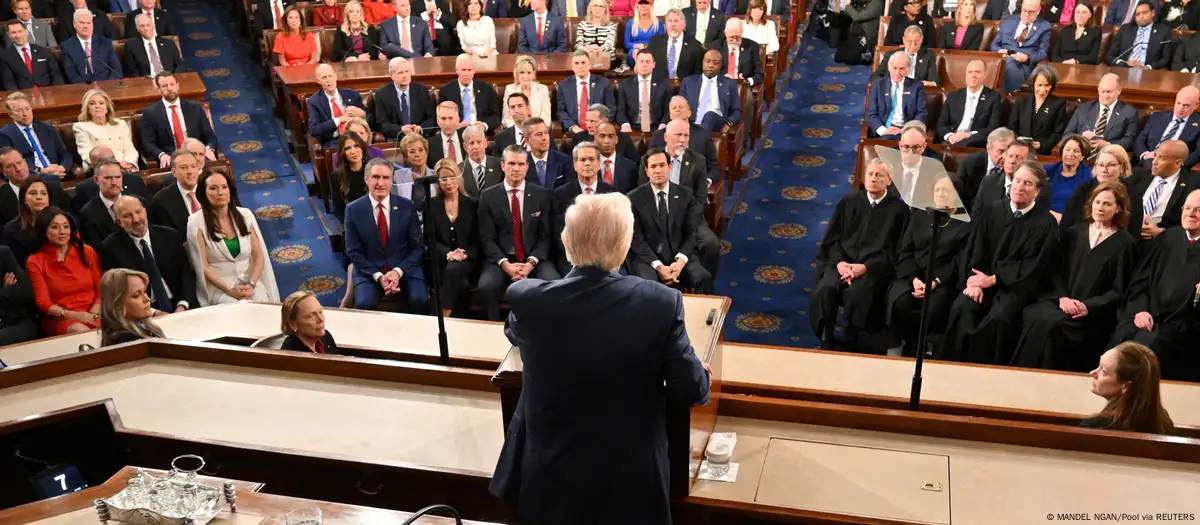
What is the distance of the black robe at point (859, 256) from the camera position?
506 centimetres

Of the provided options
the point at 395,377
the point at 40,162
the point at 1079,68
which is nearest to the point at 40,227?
the point at 40,162

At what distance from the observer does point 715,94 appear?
23.3 ft

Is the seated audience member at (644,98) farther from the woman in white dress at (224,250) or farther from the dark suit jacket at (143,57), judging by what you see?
the dark suit jacket at (143,57)

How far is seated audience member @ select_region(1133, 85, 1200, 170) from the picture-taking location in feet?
19.5

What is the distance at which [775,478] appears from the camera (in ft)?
8.77

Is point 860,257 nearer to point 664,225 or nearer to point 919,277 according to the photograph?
point 919,277

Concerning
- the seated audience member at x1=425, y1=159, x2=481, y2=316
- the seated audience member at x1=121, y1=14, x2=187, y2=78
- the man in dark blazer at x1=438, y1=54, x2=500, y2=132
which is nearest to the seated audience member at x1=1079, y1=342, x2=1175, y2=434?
the seated audience member at x1=425, y1=159, x2=481, y2=316

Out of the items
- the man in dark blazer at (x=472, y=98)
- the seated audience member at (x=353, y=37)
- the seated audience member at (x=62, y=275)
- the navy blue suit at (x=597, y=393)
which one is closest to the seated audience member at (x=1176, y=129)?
the man in dark blazer at (x=472, y=98)

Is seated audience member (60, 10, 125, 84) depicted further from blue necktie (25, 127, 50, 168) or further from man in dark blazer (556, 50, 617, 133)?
man in dark blazer (556, 50, 617, 133)

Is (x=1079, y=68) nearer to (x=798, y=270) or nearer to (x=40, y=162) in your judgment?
(x=798, y=270)

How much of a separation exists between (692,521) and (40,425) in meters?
1.90

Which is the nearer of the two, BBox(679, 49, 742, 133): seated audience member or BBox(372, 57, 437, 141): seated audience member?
BBox(372, 57, 437, 141): seated audience member

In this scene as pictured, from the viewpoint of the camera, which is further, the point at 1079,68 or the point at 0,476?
the point at 1079,68

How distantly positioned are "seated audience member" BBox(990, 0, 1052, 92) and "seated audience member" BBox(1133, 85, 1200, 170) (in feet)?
5.63
